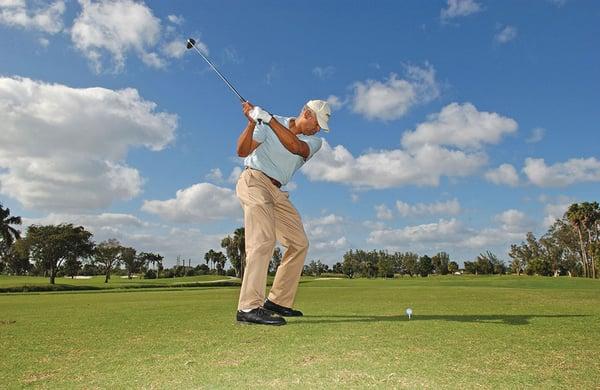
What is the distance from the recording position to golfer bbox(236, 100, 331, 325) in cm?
558

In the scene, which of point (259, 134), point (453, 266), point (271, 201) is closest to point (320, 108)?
point (259, 134)

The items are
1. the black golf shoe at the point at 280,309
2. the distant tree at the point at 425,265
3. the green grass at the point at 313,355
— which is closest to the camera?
the green grass at the point at 313,355

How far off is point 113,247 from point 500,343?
105 m

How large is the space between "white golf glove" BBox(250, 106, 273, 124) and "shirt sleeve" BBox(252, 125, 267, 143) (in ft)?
0.35

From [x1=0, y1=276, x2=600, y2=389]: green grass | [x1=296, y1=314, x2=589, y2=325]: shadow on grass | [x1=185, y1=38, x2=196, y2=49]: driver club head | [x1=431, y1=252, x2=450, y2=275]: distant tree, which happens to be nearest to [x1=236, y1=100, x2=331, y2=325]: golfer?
[x1=296, y1=314, x2=589, y2=325]: shadow on grass

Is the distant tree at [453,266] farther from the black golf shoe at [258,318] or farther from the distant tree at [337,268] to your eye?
the black golf shoe at [258,318]

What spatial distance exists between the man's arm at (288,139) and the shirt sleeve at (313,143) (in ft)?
1.08

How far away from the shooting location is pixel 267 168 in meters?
6.12

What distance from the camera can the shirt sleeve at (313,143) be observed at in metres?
6.38

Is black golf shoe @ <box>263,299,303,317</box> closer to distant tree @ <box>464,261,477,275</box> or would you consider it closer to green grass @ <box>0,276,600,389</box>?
green grass @ <box>0,276,600,389</box>

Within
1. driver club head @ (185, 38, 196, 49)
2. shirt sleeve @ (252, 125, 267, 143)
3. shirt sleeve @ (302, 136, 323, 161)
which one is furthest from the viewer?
driver club head @ (185, 38, 196, 49)

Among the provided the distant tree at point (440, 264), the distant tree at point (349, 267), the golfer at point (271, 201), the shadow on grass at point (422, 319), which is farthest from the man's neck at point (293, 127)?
the distant tree at point (349, 267)

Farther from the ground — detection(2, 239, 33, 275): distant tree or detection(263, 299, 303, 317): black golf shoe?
detection(2, 239, 33, 275): distant tree

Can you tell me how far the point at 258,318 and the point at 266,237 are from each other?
0.98 meters
